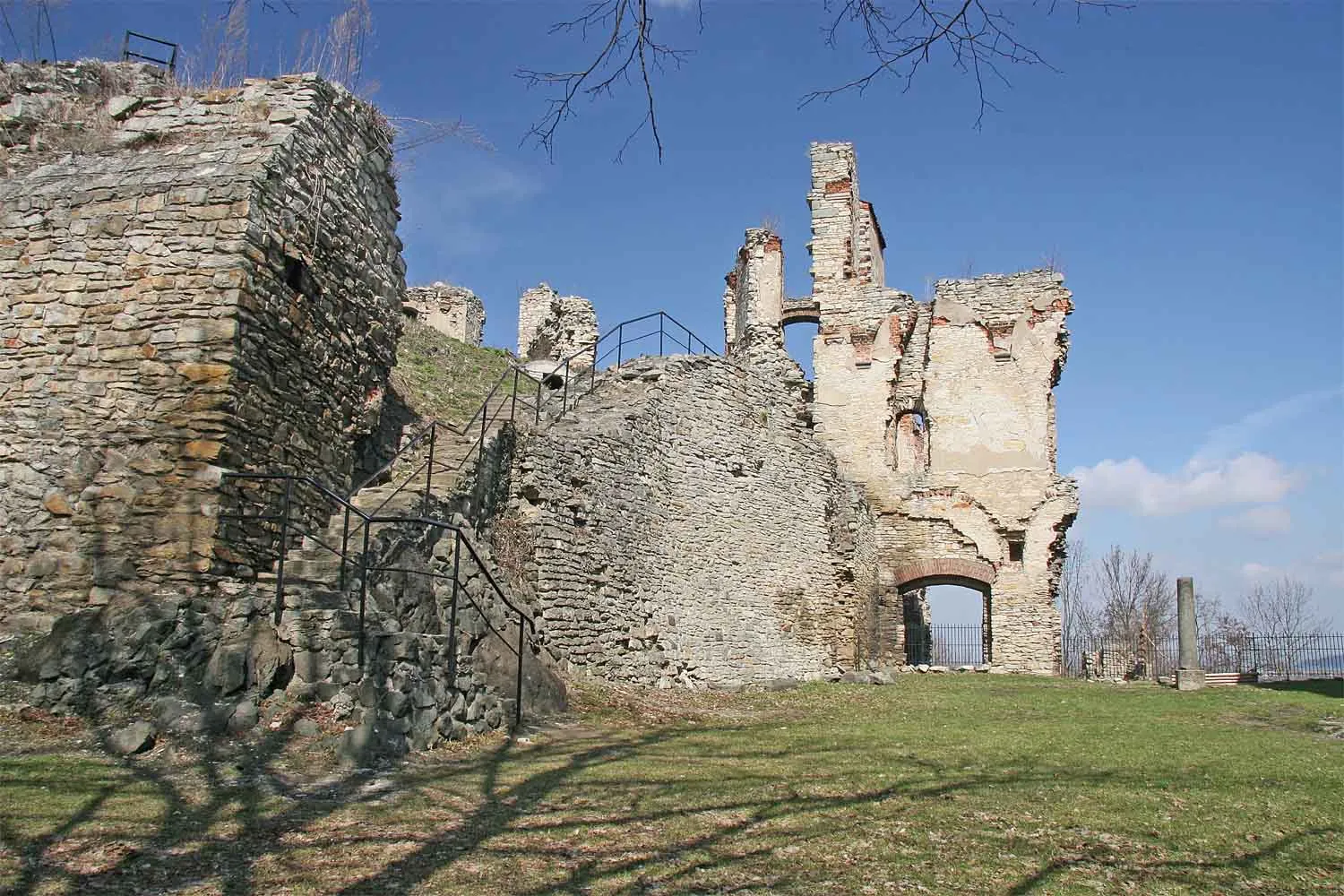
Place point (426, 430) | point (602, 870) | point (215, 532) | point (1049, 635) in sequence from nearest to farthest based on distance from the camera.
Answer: point (602, 870), point (215, 532), point (426, 430), point (1049, 635)

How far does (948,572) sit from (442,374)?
12.2m

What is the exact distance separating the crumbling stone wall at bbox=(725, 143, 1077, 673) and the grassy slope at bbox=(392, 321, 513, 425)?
5.78 m

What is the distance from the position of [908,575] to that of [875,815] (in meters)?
18.0

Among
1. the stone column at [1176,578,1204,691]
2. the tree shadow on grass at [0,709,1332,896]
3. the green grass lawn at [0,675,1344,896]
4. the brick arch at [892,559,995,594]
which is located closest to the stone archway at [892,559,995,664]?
the brick arch at [892,559,995,594]

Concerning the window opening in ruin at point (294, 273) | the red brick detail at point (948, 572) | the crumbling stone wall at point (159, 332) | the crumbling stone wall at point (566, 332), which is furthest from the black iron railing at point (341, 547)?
the red brick detail at point (948, 572)

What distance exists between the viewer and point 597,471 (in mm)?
14508

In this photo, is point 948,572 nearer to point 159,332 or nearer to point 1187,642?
point 1187,642

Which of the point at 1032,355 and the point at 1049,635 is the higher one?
the point at 1032,355

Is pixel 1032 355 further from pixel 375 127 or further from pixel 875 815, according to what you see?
pixel 875 815

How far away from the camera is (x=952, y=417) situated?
25.0 meters

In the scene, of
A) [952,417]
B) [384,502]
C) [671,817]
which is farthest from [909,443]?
[671,817]

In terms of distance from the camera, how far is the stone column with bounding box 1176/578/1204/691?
1905 centimetres

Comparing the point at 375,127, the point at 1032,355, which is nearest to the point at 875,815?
the point at 375,127

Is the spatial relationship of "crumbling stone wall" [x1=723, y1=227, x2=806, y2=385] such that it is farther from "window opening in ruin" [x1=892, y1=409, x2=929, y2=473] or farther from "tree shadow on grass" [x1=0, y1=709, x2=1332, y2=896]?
"tree shadow on grass" [x1=0, y1=709, x2=1332, y2=896]
